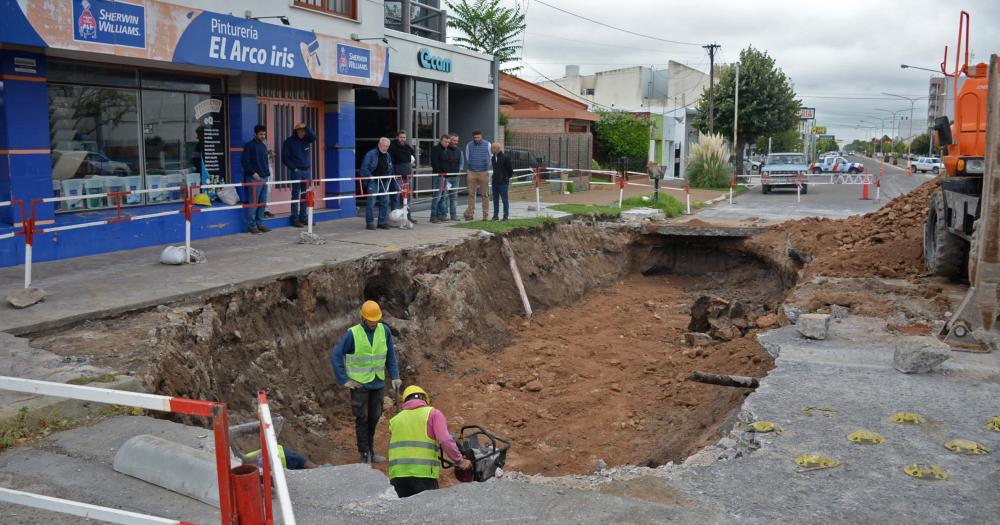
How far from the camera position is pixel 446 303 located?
12469mm

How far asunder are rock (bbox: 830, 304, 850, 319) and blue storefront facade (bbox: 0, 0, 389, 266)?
30.0 ft

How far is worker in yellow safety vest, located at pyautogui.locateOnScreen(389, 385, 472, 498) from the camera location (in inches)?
249

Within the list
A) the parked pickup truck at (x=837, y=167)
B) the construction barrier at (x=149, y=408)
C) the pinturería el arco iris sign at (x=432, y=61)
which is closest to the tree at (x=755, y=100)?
the parked pickup truck at (x=837, y=167)

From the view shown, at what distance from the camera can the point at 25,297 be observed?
8344 mm

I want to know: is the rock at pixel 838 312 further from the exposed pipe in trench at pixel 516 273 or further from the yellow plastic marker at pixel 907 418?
the exposed pipe in trench at pixel 516 273

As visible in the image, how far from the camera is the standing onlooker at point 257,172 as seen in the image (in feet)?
44.7

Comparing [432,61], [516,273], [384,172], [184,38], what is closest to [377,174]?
[384,172]

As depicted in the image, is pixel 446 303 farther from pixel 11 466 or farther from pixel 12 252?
pixel 11 466

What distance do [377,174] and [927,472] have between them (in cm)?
1139

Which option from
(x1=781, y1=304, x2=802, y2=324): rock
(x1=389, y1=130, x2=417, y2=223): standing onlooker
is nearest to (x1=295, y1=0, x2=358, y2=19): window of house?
(x1=389, y1=130, x2=417, y2=223): standing onlooker

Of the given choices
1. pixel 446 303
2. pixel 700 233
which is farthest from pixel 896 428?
pixel 700 233

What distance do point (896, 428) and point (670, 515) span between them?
2629 mm

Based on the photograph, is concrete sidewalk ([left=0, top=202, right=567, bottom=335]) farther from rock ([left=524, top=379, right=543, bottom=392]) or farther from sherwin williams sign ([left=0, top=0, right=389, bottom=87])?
rock ([left=524, top=379, right=543, bottom=392])

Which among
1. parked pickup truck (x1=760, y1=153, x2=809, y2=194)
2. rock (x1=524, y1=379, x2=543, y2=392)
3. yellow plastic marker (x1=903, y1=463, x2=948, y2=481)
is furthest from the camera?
parked pickup truck (x1=760, y1=153, x2=809, y2=194)
